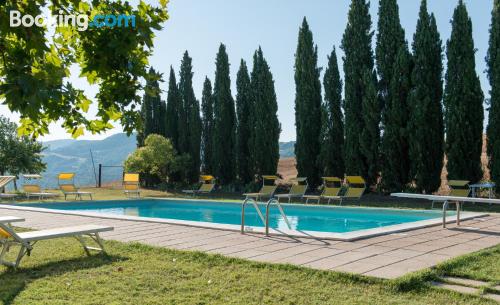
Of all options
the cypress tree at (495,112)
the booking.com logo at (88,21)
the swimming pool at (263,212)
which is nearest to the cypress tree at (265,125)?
the swimming pool at (263,212)

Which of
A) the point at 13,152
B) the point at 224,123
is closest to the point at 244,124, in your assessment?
the point at 224,123

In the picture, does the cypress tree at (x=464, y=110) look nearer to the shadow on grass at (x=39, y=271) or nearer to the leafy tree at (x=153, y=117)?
the shadow on grass at (x=39, y=271)

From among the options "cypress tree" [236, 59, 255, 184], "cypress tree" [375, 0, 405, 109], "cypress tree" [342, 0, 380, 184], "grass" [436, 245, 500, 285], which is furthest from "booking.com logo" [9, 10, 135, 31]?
"cypress tree" [236, 59, 255, 184]

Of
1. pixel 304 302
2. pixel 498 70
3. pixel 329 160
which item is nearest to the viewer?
pixel 304 302

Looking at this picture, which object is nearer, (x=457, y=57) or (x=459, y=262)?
(x=459, y=262)

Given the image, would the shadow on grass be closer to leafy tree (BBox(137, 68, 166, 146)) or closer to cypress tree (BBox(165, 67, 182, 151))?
cypress tree (BBox(165, 67, 182, 151))

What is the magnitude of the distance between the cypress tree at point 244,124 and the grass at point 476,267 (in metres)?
18.3

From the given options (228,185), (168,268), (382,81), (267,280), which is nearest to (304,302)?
(267,280)

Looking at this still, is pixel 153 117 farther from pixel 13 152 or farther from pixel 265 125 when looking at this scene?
pixel 13 152

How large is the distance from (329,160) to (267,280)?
15.9 meters

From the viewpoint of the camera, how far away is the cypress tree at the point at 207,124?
27109 millimetres

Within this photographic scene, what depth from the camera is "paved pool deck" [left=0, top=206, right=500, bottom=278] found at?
5512 millimetres

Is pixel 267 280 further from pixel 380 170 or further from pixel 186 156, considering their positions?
pixel 186 156

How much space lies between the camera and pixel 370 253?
6113 mm
